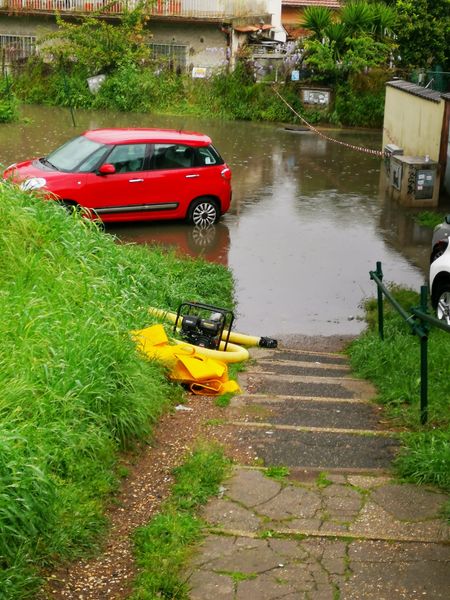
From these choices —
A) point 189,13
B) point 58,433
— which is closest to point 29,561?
point 58,433

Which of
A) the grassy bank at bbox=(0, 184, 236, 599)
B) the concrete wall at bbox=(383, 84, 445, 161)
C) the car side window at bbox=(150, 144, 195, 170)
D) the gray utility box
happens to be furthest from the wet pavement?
the concrete wall at bbox=(383, 84, 445, 161)

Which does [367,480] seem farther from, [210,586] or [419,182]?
[419,182]

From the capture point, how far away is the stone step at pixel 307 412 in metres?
7.68

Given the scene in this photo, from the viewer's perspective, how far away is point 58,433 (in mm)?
5762

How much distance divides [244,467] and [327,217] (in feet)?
40.4

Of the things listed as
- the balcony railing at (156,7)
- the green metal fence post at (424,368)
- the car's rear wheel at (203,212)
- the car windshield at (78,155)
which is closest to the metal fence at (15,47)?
the balcony railing at (156,7)

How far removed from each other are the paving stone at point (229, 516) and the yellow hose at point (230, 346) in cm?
341

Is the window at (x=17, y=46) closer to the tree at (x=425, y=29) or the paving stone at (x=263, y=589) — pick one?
the tree at (x=425, y=29)

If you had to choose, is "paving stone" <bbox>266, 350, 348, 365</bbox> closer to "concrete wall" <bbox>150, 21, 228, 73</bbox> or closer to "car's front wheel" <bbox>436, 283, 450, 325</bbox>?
"car's front wheel" <bbox>436, 283, 450, 325</bbox>

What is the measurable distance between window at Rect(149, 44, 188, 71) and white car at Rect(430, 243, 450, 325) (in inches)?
955

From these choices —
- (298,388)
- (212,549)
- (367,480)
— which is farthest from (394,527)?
(298,388)

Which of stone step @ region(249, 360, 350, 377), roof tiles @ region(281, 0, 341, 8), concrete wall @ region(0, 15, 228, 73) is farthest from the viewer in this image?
roof tiles @ region(281, 0, 341, 8)

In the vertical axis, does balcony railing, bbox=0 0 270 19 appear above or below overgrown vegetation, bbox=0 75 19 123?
above

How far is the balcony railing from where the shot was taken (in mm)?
33594
